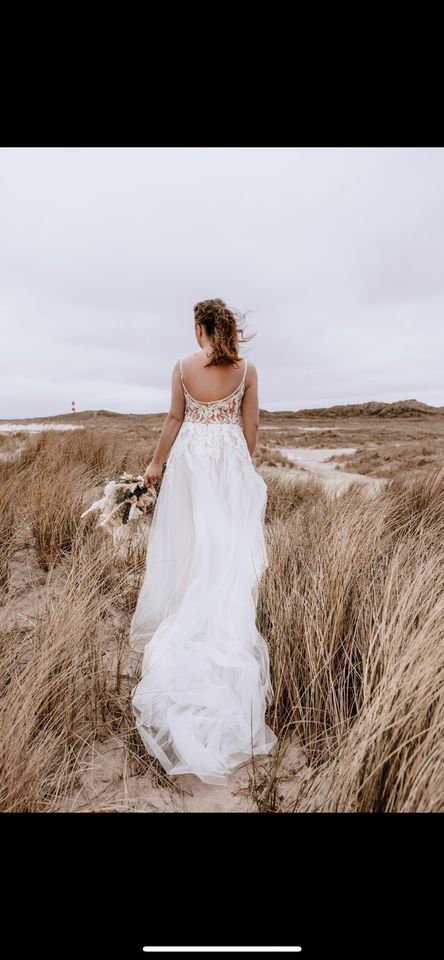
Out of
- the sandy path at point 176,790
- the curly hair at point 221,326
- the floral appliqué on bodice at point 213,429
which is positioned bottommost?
the sandy path at point 176,790

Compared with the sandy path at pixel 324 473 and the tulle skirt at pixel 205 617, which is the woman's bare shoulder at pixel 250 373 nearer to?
the tulle skirt at pixel 205 617

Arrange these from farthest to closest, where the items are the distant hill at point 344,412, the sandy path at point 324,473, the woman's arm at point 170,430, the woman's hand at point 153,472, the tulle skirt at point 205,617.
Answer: the distant hill at point 344,412 < the sandy path at point 324,473 < the woman's hand at point 153,472 < the woman's arm at point 170,430 < the tulle skirt at point 205,617

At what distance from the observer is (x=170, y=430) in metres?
3.21

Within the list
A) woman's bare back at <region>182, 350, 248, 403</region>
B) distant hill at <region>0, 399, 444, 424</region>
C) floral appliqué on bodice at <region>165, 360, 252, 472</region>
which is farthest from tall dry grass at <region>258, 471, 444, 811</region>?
distant hill at <region>0, 399, 444, 424</region>

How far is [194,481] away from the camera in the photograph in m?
3.01

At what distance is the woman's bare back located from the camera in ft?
9.75

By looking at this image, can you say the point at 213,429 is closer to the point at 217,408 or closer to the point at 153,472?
the point at 217,408

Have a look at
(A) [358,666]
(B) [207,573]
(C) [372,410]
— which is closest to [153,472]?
(B) [207,573]

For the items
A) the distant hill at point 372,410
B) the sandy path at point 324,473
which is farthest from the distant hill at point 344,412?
the sandy path at point 324,473

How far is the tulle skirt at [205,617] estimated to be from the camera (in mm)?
1959

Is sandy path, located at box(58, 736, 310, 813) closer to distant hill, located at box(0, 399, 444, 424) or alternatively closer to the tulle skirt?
the tulle skirt
